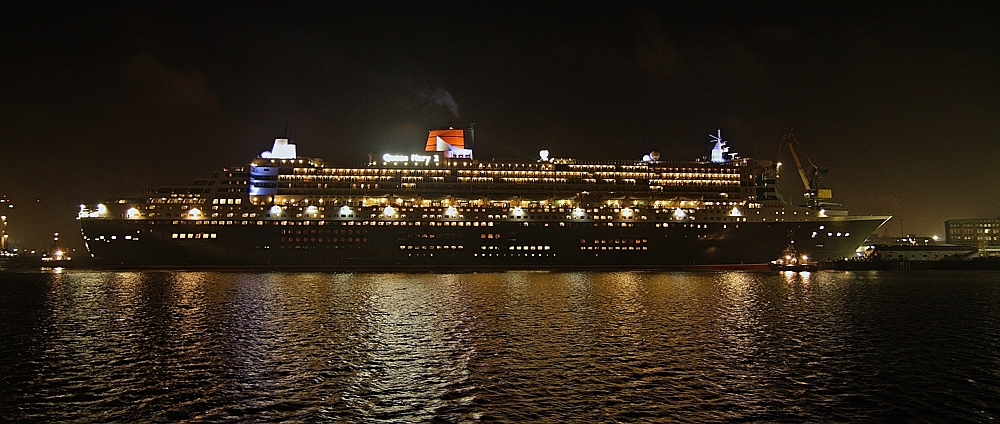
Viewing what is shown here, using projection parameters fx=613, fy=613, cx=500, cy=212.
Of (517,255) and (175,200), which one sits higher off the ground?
(175,200)

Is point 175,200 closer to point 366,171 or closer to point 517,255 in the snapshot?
point 366,171

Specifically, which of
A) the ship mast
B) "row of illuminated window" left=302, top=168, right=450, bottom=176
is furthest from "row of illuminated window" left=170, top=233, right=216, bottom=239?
the ship mast

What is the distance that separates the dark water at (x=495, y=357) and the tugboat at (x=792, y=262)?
24.9 metres

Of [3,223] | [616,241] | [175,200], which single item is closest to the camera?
[175,200]

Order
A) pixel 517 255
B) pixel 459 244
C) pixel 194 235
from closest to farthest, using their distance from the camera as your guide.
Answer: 1. pixel 194 235
2. pixel 459 244
3. pixel 517 255

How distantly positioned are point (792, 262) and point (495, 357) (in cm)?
5147

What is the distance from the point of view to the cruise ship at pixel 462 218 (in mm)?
56469

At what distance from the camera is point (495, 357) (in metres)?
19.3

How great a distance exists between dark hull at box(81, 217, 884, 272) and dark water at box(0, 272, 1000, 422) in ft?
66.7

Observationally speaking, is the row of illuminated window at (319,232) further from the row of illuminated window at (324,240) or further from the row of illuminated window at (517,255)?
the row of illuminated window at (517,255)

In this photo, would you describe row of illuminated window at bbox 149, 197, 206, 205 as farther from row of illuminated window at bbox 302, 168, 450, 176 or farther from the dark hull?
row of illuminated window at bbox 302, 168, 450, 176

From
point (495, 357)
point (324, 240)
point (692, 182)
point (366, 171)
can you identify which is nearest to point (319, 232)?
point (324, 240)

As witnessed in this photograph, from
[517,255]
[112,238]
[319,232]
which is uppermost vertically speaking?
[319,232]

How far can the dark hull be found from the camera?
184ft
